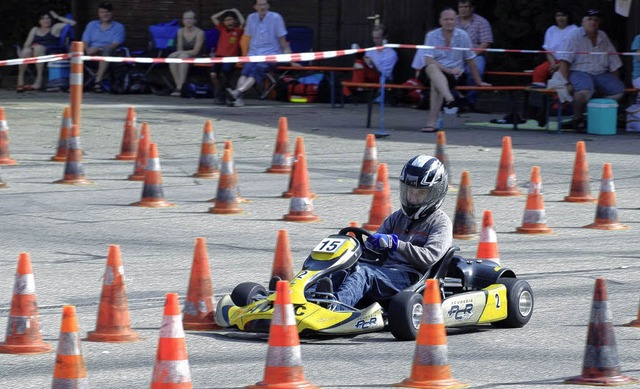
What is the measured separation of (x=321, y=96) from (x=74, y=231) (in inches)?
520

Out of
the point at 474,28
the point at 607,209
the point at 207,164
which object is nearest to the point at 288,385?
the point at 607,209

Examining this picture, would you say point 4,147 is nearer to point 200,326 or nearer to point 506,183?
point 506,183

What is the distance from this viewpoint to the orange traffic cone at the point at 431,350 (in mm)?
6477

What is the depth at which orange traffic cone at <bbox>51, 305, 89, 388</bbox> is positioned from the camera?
238 inches

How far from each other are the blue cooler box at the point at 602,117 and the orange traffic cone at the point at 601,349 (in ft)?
43.9

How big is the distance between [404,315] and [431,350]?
1194mm

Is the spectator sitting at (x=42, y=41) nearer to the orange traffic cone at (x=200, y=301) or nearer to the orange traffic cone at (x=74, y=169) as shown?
the orange traffic cone at (x=74, y=169)

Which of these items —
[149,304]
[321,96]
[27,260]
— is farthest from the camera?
[321,96]

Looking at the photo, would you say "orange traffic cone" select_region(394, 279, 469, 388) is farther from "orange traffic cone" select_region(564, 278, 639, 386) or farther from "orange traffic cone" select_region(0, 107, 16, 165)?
"orange traffic cone" select_region(0, 107, 16, 165)

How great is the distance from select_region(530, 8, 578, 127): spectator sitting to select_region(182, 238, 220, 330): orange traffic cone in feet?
43.1

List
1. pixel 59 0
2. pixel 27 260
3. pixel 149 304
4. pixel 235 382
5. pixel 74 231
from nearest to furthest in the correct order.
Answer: pixel 235 382 < pixel 27 260 < pixel 149 304 < pixel 74 231 < pixel 59 0

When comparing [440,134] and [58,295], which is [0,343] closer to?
[58,295]

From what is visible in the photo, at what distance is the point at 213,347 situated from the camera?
7621mm

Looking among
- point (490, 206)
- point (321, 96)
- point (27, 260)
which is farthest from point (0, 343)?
point (321, 96)
